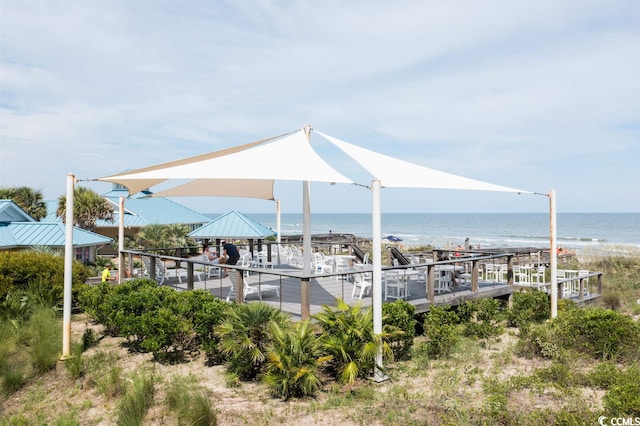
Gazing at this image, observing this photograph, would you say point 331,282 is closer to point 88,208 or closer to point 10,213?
point 10,213

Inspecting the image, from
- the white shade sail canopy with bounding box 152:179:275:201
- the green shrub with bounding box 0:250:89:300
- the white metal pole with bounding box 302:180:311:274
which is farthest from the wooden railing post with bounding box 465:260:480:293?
the green shrub with bounding box 0:250:89:300

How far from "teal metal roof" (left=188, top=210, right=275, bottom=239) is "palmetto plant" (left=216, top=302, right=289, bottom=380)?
24.3ft

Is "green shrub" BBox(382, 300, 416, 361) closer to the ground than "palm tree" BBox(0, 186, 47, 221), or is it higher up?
closer to the ground

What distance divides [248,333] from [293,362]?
0.89 metres

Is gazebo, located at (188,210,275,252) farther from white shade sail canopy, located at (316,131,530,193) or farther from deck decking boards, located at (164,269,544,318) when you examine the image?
white shade sail canopy, located at (316,131,530,193)

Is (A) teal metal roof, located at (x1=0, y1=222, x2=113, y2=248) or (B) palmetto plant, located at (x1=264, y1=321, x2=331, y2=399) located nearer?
(B) palmetto plant, located at (x1=264, y1=321, x2=331, y2=399)

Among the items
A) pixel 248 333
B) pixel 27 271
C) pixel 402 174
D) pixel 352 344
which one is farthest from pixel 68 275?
pixel 402 174

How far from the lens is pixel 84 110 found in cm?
1580

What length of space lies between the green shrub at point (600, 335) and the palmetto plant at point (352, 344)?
3.31 m

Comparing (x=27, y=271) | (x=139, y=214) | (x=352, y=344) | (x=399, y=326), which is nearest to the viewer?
(x=352, y=344)

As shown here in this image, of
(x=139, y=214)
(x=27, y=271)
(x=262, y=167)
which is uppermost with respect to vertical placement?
(x=262, y=167)

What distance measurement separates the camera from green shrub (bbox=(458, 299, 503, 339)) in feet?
26.9

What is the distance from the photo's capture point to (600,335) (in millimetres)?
7086

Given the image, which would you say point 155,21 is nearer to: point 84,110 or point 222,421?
point 84,110
